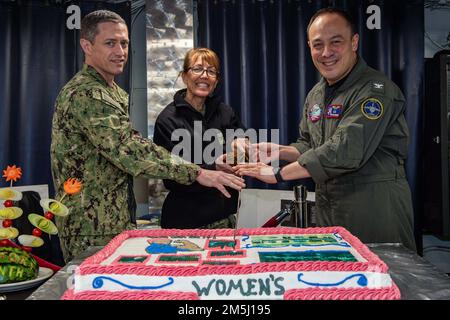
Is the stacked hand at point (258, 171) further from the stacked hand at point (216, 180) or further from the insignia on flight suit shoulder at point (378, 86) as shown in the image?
the insignia on flight suit shoulder at point (378, 86)

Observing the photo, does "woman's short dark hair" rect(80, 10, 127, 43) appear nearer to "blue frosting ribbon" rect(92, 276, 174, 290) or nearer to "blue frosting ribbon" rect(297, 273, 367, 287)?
"blue frosting ribbon" rect(92, 276, 174, 290)

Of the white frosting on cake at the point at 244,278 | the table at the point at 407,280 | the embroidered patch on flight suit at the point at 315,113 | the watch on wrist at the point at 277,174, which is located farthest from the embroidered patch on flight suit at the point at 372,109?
the white frosting on cake at the point at 244,278

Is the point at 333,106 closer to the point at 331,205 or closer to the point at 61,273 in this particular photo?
the point at 331,205

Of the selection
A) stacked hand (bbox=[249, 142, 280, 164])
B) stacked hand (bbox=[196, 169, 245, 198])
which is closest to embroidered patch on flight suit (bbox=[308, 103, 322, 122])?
stacked hand (bbox=[249, 142, 280, 164])

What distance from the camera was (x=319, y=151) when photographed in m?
1.90

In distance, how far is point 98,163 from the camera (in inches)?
74.7

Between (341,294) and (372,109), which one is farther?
(372,109)

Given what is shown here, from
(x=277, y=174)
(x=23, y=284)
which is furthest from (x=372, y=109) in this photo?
(x=23, y=284)

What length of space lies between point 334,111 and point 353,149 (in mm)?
279

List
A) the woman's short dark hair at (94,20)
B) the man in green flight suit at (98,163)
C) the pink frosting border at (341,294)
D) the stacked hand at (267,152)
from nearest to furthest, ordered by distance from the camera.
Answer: the pink frosting border at (341,294) < the man in green flight suit at (98,163) < the woman's short dark hair at (94,20) < the stacked hand at (267,152)

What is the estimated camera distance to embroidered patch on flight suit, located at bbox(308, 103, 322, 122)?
220cm

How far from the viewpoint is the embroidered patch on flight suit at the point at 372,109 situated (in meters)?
1.90

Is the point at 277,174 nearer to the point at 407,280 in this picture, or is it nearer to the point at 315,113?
the point at 315,113

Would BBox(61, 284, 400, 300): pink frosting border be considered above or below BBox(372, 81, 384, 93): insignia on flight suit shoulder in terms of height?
below
